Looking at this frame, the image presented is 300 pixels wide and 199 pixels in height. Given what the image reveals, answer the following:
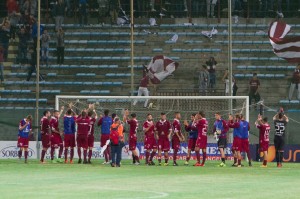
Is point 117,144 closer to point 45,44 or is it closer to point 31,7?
point 45,44

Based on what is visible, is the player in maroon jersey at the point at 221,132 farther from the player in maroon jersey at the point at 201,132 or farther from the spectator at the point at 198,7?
the spectator at the point at 198,7

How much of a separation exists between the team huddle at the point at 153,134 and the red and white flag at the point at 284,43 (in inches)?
269

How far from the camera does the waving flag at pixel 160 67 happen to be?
50.4 metres

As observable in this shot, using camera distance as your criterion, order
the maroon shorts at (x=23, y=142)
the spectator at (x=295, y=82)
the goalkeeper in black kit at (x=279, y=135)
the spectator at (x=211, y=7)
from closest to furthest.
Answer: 1. the goalkeeper in black kit at (x=279, y=135)
2. the maroon shorts at (x=23, y=142)
3. the spectator at (x=295, y=82)
4. the spectator at (x=211, y=7)

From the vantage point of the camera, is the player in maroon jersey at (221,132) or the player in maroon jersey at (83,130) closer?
the player in maroon jersey at (221,132)

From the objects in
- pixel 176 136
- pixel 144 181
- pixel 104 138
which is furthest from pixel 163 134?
pixel 144 181

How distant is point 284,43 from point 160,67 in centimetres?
713

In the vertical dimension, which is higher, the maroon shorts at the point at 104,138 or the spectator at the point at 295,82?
the spectator at the point at 295,82

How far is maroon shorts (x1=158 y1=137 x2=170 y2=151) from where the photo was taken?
39.8m

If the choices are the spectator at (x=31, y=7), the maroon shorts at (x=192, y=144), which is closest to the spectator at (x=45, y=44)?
the spectator at (x=31, y=7)

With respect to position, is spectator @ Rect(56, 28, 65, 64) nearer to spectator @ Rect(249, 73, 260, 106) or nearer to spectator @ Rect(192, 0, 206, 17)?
spectator @ Rect(192, 0, 206, 17)

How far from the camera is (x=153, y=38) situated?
54.0 meters

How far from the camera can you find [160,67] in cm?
5056

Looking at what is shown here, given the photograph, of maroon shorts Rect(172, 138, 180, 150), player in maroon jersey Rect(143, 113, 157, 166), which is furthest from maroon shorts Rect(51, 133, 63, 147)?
maroon shorts Rect(172, 138, 180, 150)
